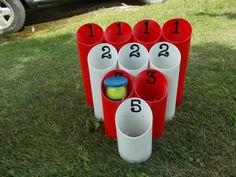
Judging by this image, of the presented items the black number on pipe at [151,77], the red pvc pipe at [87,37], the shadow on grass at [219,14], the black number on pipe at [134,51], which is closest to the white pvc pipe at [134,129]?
the black number on pipe at [151,77]

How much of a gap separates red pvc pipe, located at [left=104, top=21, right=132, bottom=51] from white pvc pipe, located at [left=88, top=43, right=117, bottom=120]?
0.45 feet

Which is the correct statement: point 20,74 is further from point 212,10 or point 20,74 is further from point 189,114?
point 212,10

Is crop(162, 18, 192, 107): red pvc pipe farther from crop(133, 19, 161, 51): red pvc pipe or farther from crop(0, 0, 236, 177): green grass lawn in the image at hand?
crop(0, 0, 236, 177): green grass lawn

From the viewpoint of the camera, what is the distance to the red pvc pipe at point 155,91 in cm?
208

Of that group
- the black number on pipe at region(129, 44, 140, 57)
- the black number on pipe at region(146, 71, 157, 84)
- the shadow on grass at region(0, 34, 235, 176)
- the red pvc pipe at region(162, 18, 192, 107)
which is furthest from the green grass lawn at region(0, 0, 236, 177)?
the black number on pipe at region(129, 44, 140, 57)

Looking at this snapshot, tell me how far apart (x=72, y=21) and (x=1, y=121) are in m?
2.79

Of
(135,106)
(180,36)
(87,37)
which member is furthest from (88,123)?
(180,36)

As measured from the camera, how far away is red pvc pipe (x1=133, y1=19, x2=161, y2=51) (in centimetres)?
246

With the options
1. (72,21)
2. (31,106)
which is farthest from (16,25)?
(31,106)

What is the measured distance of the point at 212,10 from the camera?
4434 millimetres

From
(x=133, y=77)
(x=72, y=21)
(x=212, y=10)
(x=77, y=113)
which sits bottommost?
(x=72, y=21)

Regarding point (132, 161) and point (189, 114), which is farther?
point (189, 114)

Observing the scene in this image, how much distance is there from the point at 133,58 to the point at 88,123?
1.84 ft

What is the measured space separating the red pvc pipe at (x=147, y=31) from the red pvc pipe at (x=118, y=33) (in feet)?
0.19
